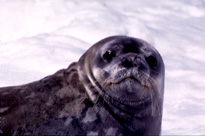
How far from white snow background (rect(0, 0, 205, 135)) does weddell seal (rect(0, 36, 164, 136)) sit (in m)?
2.29

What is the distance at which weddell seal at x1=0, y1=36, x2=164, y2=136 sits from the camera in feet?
8.87

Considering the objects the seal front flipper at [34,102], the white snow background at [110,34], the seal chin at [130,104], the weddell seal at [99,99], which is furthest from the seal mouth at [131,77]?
the white snow background at [110,34]

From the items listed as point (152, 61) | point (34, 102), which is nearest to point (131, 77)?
point (152, 61)

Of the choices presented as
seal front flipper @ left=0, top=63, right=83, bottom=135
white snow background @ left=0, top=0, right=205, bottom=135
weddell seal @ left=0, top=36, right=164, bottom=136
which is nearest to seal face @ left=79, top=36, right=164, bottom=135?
weddell seal @ left=0, top=36, right=164, bottom=136

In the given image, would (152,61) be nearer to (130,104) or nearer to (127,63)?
(127,63)

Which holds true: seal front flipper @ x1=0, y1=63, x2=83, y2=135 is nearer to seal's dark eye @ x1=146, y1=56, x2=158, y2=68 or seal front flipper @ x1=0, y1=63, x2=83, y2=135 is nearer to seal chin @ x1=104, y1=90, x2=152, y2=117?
seal chin @ x1=104, y1=90, x2=152, y2=117

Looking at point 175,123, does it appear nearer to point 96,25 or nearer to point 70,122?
point 70,122

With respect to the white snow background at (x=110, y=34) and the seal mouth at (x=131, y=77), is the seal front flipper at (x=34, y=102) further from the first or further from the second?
the white snow background at (x=110, y=34)

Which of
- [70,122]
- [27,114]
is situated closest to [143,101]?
[70,122]

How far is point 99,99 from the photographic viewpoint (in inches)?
112

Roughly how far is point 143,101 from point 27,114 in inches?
36.6

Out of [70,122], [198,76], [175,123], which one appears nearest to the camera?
[70,122]

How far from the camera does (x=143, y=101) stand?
2.84m

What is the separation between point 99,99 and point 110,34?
6.22m
